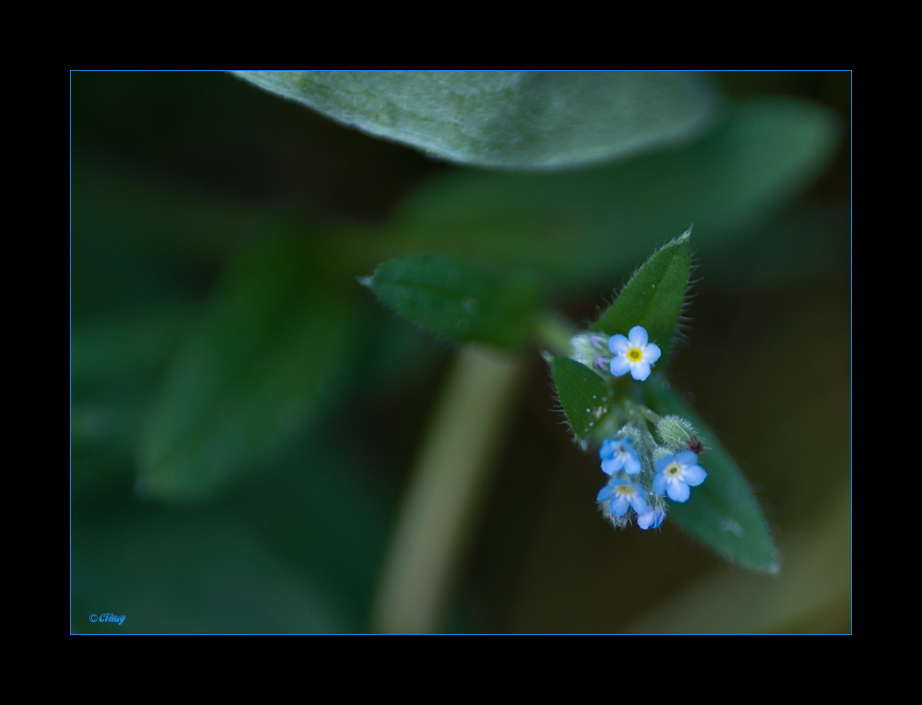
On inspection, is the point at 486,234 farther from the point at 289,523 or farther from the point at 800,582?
the point at 800,582

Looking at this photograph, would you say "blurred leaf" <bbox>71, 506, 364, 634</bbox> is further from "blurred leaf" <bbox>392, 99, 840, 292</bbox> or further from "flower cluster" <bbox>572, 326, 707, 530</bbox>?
"flower cluster" <bbox>572, 326, 707, 530</bbox>

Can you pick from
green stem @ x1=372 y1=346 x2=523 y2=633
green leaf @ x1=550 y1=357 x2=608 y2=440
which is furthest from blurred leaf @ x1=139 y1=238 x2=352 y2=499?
green leaf @ x1=550 y1=357 x2=608 y2=440

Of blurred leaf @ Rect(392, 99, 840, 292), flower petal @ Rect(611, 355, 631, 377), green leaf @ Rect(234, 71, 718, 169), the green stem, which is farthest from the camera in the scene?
the green stem

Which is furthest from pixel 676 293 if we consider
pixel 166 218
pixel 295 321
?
pixel 166 218

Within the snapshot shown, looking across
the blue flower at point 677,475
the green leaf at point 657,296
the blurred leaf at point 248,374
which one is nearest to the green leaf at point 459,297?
the green leaf at point 657,296

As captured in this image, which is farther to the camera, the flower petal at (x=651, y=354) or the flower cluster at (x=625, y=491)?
the flower petal at (x=651, y=354)

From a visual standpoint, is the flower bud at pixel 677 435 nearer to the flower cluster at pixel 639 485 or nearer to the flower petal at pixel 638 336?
the flower cluster at pixel 639 485
